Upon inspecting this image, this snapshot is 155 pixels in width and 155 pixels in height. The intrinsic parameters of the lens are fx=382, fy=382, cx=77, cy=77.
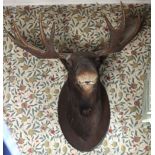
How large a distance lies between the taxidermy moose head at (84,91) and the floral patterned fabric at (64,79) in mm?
88

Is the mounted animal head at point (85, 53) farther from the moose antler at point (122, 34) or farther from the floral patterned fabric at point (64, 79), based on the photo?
the floral patterned fabric at point (64, 79)

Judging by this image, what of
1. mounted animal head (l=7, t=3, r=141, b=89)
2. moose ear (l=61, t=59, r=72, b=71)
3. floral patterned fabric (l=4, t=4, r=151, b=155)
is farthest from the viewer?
floral patterned fabric (l=4, t=4, r=151, b=155)

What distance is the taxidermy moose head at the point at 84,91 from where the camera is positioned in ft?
8.63

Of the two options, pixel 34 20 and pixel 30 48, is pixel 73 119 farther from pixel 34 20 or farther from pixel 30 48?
pixel 34 20

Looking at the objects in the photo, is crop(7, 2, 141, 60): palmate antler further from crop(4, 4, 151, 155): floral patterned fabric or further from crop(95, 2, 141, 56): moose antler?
crop(4, 4, 151, 155): floral patterned fabric

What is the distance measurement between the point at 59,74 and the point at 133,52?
585 millimetres

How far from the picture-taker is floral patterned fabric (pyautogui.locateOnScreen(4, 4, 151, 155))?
2854mm

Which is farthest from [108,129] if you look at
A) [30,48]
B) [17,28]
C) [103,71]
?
[17,28]

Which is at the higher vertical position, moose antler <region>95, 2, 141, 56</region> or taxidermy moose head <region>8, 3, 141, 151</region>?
moose antler <region>95, 2, 141, 56</region>

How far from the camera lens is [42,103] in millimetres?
2893

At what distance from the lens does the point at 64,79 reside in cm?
289

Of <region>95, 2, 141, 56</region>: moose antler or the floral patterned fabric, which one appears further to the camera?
the floral patterned fabric

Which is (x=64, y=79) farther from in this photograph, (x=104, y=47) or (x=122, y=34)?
(x=122, y=34)

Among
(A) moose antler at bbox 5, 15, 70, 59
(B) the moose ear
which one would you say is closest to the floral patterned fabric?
(B) the moose ear
